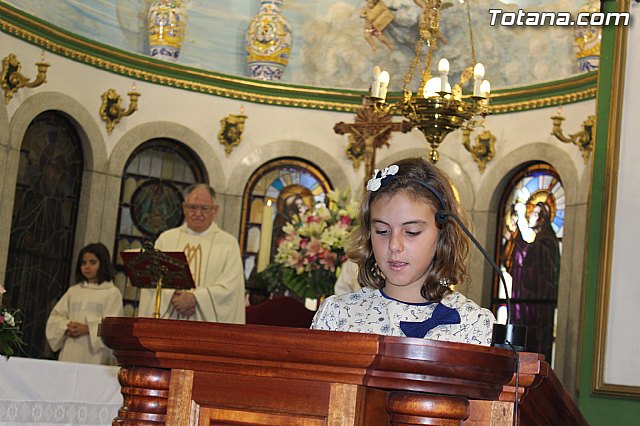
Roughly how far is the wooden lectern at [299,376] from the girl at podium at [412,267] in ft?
1.92

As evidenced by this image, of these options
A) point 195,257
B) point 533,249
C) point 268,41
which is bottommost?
point 195,257

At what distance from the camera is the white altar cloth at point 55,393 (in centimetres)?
562

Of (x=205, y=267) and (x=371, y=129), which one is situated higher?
(x=371, y=129)

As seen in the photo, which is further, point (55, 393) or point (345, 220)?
point (345, 220)

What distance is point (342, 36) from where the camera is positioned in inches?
480

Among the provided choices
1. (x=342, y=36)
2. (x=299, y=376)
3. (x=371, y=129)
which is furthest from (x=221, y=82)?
(x=299, y=376)

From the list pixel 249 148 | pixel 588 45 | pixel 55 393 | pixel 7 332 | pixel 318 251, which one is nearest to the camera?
pixel 7 332

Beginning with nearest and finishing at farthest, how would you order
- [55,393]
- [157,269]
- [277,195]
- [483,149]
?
[55,393] < [157,269] < [483,149] < [277,195]

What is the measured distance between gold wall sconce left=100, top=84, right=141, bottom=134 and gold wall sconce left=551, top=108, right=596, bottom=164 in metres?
4.09

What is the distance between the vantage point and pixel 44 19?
10.4m

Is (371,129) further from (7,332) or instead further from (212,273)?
(7,332)

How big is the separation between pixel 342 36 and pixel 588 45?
117 inches

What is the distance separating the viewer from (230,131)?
11.7 metres

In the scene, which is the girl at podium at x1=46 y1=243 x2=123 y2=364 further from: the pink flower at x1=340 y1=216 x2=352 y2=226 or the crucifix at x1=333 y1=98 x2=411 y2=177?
the crucifix at x1=333 y1=98 x2=411 y2=177
